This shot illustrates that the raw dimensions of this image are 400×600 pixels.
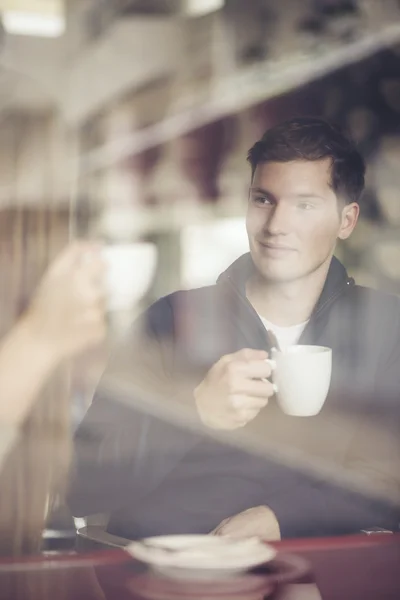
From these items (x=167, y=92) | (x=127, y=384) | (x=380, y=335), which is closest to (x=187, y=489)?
(x=127, y=384)

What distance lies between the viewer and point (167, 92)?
167cm

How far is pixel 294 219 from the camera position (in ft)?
5.75

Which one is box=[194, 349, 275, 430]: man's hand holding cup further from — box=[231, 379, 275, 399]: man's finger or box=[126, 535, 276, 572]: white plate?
box=[126, 535, 276, 572]: white plate

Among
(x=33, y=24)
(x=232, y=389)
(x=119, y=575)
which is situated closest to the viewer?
(x=119, y=575)

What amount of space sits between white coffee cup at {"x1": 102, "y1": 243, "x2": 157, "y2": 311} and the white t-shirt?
0.28 m

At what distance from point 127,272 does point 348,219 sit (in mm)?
518

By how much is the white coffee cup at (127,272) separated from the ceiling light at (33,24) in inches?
17.6

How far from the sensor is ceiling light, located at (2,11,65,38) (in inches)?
62.3

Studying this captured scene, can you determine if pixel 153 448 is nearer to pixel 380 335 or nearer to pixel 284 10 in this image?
pixel 380 335

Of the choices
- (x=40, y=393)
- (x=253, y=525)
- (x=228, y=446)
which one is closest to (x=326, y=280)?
(x=228, y=446)

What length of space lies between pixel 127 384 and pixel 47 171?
1.53 feet

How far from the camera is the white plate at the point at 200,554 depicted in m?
1.22

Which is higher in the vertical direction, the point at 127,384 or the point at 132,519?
the point at 127,384

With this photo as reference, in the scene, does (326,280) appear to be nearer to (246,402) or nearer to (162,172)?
(246,402)
